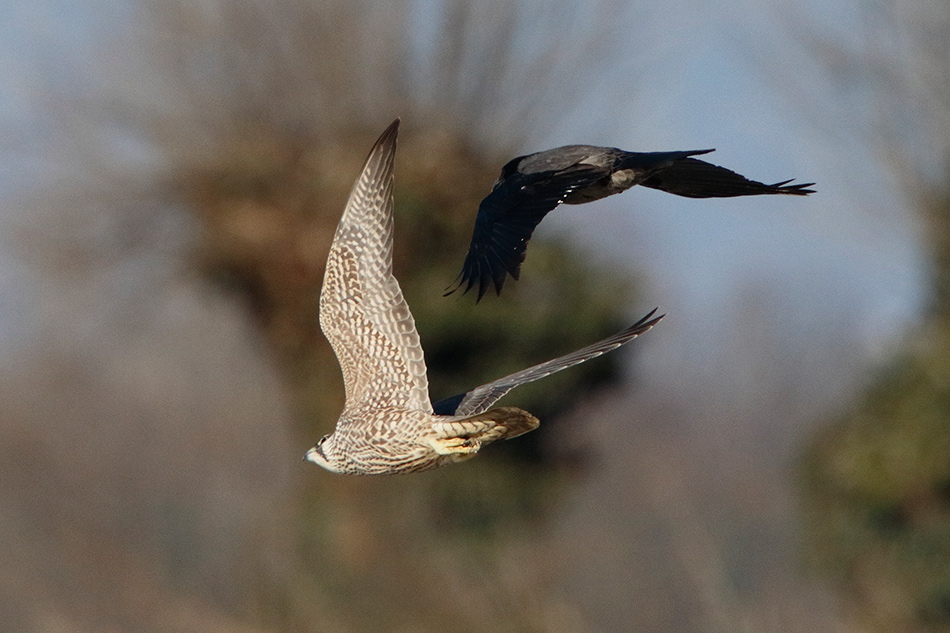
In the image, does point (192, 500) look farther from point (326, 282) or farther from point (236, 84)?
point (326, 282)

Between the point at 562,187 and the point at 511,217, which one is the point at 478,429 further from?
the point at 562,187

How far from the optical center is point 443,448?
3.40 meters

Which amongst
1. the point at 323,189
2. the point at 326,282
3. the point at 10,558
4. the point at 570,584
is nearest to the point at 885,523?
the point at 323,189

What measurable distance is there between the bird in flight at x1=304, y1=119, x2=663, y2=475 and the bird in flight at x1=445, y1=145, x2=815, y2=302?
280mm

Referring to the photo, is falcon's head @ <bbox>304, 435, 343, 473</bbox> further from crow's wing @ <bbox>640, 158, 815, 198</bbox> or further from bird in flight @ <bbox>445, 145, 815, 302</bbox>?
crow's wing @ <bbox>640, 158, 815, 198</bbox>

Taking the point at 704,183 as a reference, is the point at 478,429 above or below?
below

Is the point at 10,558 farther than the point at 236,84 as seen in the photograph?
Yes

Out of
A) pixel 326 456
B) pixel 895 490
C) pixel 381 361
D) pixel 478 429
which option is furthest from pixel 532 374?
pixel 895 490

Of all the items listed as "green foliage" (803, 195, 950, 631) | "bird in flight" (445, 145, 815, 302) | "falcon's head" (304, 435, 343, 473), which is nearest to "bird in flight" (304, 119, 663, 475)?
"falcon's head" (304, 435, 343, 473)

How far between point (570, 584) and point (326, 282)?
1999 centimetres

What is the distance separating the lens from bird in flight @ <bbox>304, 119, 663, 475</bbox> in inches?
137

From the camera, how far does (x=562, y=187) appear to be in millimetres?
3418

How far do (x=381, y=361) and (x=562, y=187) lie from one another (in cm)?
69

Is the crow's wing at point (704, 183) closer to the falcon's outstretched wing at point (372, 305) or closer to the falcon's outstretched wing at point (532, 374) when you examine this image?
the falcon's outstretched wing at point (532, 374)
